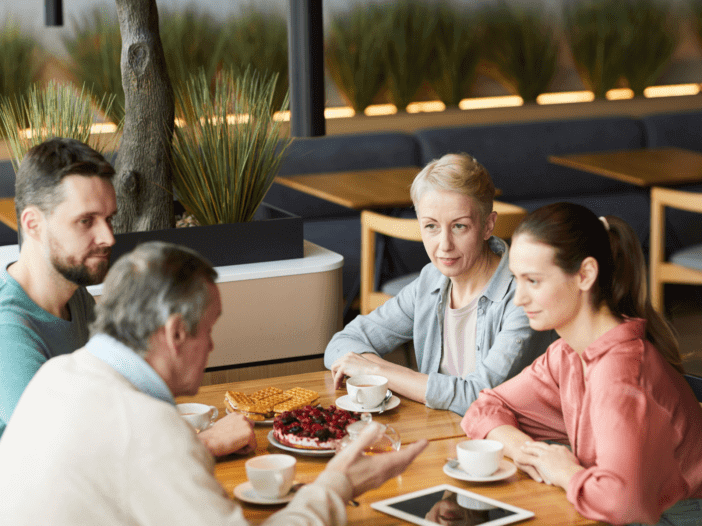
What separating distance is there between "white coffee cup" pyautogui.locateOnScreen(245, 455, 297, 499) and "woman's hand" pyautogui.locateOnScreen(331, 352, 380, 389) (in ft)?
2.22

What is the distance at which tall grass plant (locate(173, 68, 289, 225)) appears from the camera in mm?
3156

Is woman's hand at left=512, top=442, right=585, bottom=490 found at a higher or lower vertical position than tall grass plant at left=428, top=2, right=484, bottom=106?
lower

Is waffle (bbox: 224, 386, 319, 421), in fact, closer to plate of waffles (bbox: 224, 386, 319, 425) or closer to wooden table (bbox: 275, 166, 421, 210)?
plate of waffles (bbox: 224, 386, 319, 425)

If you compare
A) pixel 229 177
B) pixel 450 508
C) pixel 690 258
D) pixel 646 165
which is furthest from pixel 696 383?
pixel 646 165

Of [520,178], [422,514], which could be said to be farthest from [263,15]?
[422,514]

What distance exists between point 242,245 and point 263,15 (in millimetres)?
3430

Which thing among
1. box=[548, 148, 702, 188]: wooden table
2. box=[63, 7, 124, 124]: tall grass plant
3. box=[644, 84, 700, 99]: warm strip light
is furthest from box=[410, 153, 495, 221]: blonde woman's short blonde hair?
box=[644, 84, 700, 99]: warm strip light

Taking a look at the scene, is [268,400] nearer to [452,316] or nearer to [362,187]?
[452,316]

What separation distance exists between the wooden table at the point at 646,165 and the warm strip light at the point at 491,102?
47.6 inches

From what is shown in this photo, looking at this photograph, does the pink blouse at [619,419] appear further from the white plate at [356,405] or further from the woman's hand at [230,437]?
the woman's hand at [230,437]

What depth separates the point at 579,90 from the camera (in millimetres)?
7191

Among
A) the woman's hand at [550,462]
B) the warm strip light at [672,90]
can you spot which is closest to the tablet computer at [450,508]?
the woman's hand at [550,462]

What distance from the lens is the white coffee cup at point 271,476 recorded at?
5.38 ft

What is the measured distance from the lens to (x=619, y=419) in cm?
165
